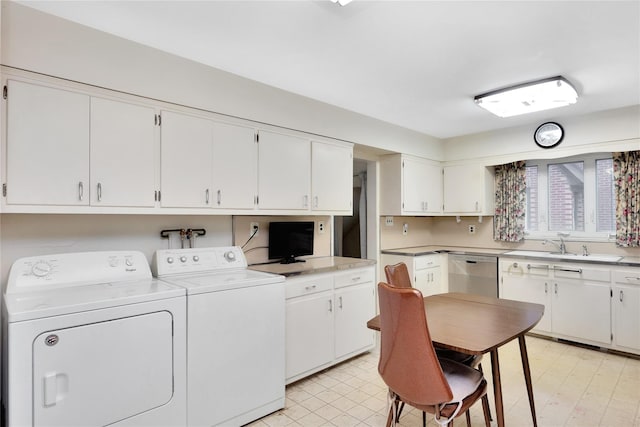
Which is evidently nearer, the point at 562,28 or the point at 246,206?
the point at 562,28

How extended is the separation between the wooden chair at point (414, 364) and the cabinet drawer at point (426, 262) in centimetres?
264

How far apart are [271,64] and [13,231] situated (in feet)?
6.49

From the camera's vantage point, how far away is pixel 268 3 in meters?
1.90

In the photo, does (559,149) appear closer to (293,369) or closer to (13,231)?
(293,369)

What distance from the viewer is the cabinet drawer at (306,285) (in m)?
2.73

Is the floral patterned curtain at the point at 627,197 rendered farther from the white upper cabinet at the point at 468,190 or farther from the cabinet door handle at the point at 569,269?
the white upper cabinet at the point at 468,190

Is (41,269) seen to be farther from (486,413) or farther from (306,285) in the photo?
(486,413)

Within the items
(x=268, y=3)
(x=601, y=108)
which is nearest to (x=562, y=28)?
(x=268, y=3)

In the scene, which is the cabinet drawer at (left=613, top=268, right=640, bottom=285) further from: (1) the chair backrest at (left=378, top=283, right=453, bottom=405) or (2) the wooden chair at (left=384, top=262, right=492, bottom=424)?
(1) the chair backrest at (left=378, top=283, right=453, bottom=405)

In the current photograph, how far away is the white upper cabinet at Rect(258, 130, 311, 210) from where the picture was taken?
295 centimetres

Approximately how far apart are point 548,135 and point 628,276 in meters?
1.70

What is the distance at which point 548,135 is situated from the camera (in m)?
4.09

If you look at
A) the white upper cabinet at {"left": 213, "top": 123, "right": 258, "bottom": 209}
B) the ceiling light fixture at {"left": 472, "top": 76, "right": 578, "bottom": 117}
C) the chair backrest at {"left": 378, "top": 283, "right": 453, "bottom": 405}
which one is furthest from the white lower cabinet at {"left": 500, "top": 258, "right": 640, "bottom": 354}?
the white upper cabinet at {"left": 213, "top": 123, "right": 258, "bottom": 209}

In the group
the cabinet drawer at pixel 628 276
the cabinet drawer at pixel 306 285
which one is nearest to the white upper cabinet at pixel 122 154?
the cabinet drawer at pixel 306 285
